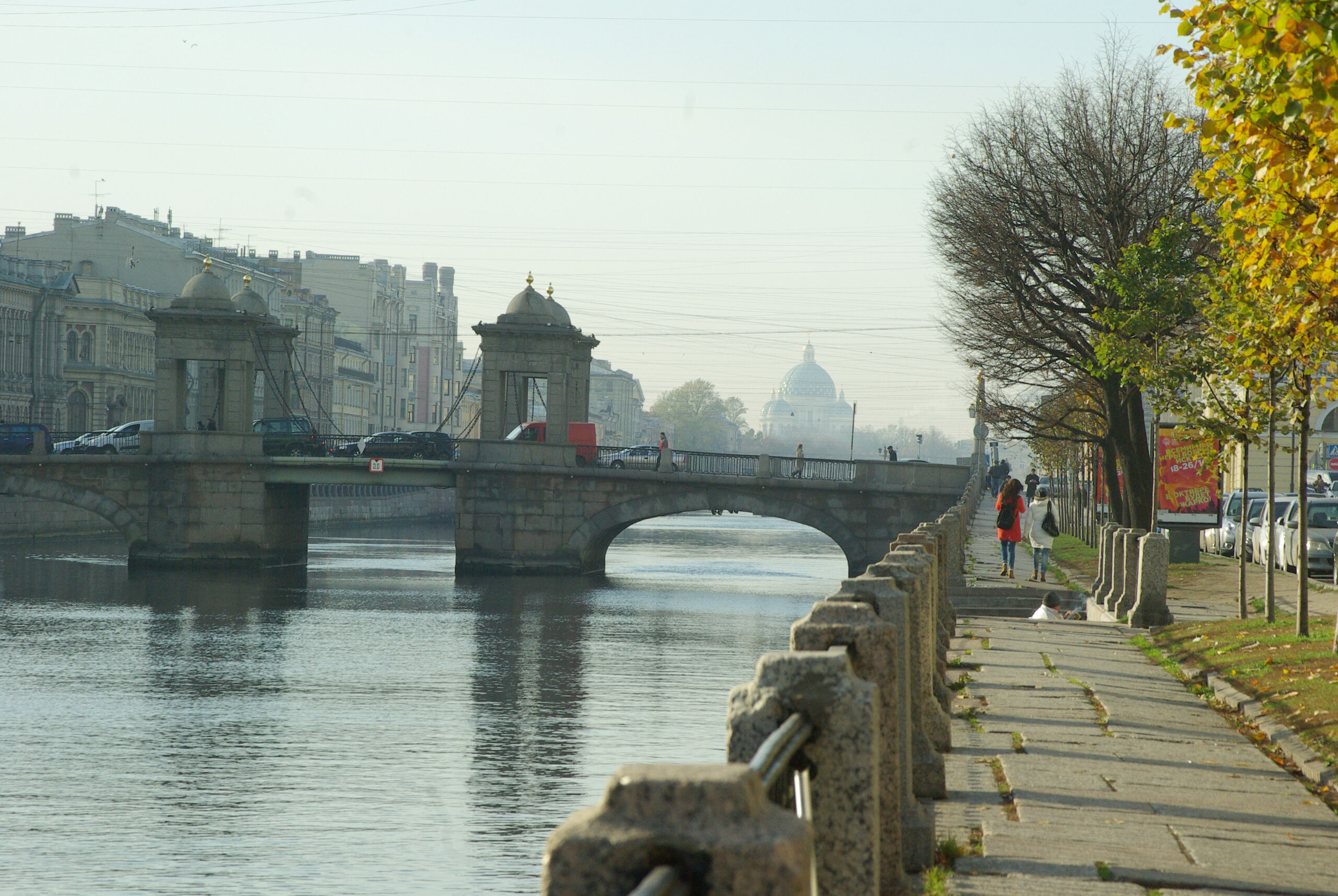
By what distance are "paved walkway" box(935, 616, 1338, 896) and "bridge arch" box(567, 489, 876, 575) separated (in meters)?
35.2

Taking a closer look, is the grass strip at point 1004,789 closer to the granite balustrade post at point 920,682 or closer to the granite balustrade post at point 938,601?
the granite balustrade post at point 920,682

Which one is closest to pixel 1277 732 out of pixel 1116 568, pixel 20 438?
pixel 1116 568

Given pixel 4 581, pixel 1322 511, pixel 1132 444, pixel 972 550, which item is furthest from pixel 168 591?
pixel 1322 511

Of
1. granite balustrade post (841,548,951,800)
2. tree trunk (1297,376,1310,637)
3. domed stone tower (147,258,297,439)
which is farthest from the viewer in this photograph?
domed stone tower (147,258,297,439)

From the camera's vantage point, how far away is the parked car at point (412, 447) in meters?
51.6

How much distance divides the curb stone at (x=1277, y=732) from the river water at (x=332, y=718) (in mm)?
5899

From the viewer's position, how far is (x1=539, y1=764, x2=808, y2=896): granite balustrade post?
2443 mm

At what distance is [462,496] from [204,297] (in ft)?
36.9

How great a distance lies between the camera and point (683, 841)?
97.6 inches

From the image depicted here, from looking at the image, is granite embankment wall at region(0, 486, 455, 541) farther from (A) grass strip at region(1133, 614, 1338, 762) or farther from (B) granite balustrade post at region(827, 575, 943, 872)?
(B) granite balustrade post at region(827, 575, 943, 872)

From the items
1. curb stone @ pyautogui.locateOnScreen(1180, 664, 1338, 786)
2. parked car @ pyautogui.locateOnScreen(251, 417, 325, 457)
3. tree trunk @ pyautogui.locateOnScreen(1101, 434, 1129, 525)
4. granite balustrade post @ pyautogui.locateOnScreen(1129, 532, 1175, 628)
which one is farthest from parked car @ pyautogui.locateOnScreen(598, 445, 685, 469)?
curb stone @ pyautogui.locateOnScreen(1180, 664, 1338, 786)

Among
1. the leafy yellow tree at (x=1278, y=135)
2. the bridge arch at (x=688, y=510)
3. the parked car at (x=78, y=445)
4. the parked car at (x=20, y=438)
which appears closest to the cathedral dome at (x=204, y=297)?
the parked car at (x=78, y=445)

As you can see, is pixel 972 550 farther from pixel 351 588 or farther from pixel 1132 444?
pixel 351 588

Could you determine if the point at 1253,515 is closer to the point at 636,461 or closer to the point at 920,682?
the point at 636,461
